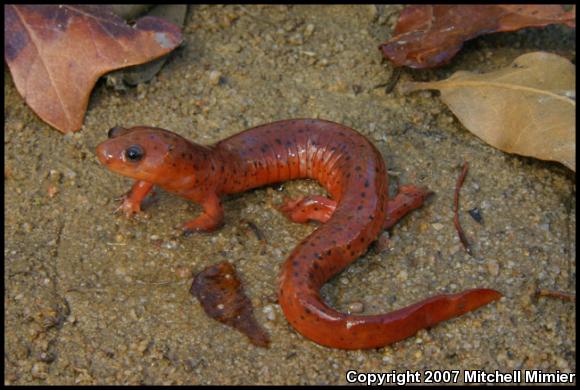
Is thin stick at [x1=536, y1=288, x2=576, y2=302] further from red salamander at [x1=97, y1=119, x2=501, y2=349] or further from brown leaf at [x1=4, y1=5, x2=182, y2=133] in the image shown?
brown leaf at [x1=4, y1=5, x2=182, y2=133]

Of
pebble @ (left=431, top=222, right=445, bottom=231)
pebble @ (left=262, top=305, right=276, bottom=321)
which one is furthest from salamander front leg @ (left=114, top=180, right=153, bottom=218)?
pebble @ (left=431, top=222, right=445, bottom=231)

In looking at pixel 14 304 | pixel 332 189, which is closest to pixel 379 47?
pixel 332 189

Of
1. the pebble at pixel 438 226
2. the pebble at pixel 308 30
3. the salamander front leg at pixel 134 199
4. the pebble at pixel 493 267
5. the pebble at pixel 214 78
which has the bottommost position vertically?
the pebble at pixel 493 267

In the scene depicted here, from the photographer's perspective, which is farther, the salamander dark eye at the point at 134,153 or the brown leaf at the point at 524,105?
the brown leaf at the point at 524,105

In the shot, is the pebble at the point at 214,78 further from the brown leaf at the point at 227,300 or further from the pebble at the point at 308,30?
the brown leaf at the point at 227,300

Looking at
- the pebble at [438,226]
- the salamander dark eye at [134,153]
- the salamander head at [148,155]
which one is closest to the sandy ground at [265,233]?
the pebble at [438,226]

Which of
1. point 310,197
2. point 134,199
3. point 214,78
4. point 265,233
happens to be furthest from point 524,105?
point 134,199
